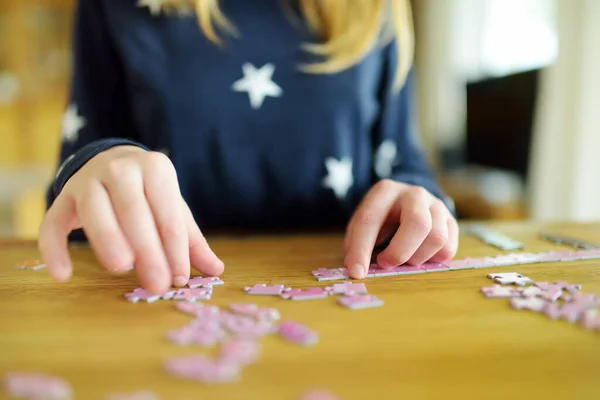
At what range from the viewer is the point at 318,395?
31cm

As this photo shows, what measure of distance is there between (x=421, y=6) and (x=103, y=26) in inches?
141

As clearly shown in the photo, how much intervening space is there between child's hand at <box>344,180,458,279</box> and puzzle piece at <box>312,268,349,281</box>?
0.04 ft

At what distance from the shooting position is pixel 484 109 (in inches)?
102

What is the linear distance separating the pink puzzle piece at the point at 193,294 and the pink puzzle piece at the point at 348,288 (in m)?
0.13

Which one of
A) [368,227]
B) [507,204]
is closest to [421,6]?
[507,204]

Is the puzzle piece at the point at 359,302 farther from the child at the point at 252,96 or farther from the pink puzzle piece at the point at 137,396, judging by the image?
the child at the point at 252,96

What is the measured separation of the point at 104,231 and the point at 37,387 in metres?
0.17

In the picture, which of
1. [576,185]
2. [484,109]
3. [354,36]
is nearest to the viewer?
[354,36]

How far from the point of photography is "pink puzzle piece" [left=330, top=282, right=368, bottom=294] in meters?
0.50

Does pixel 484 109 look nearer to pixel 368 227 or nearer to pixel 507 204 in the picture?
pixel 507 204

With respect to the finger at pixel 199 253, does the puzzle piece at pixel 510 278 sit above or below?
below

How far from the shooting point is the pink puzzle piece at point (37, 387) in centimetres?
31

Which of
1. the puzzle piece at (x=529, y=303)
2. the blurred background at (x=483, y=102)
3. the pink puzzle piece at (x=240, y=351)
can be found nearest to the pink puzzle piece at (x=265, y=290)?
the pink puzzle piece at (x=240, y=351)

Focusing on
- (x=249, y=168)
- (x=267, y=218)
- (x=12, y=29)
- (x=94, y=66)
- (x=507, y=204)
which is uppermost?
(x=12, y=29)
